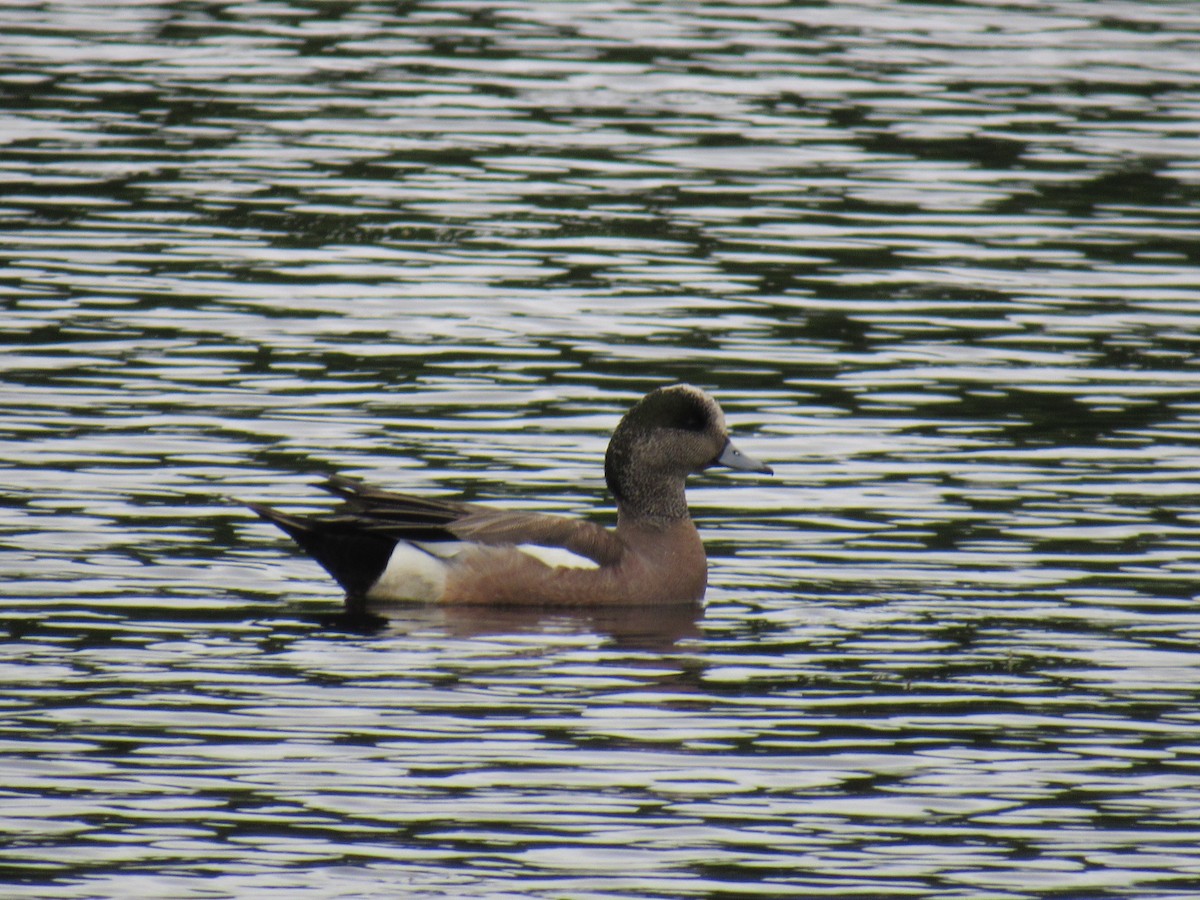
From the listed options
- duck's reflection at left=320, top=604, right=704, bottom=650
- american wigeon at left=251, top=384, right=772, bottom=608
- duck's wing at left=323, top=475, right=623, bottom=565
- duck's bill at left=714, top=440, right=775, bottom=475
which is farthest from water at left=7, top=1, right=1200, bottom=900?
duck's bill at left=714, top=440, right=775, bottom=475

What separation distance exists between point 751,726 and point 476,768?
47.5 inches

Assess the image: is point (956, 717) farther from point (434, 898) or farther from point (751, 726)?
point (434, 898)

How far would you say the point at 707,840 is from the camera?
8.48 metres

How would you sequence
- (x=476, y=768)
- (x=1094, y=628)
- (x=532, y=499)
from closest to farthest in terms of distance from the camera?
1. (x=476, y=768)
2. (x=1094, y=628)
3. (x=532, y=499)

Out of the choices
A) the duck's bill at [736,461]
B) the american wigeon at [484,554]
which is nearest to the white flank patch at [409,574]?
the american wigeon at [484,554]

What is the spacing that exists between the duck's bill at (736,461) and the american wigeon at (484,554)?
20.6 inches

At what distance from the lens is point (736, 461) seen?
12797 mm

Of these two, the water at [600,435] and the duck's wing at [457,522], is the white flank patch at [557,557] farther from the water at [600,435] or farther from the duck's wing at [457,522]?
the water at [600,435]

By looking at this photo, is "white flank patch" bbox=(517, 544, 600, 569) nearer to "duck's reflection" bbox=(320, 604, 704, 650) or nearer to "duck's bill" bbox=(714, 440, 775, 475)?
"duck's reflection" bbox=(320, 604, 704, 650)

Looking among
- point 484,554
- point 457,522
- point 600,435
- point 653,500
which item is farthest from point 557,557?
point 600,435

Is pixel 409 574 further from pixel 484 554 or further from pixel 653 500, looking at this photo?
pixel 653 500

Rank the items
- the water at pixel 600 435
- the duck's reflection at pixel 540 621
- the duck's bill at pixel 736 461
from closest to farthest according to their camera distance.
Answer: the water at pixel 600 435, the duck's reflection at pixel 540 621, the duck's bill at pixel 736 461

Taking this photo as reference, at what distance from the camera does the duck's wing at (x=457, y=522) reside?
11.9m

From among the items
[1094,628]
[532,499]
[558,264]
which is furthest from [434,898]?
[558,264]
